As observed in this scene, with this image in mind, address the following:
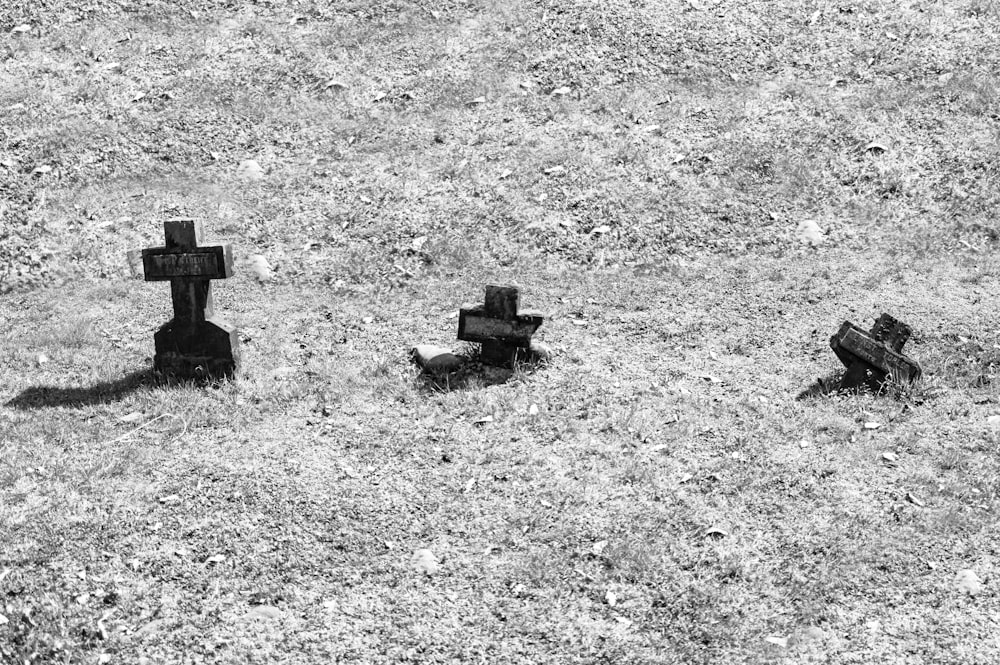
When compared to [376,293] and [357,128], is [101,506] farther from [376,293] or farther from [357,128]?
[357,128]

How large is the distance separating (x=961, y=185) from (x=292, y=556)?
425 inches

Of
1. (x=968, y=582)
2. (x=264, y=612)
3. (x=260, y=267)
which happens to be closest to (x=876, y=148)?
(x=260, y=267)

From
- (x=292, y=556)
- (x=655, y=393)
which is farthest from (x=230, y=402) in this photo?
(x=655, y=393)

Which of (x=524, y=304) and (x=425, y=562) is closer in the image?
(x=425, y=562)

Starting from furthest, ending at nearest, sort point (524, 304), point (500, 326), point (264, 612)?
point (524, 304) → point (500, 326) → point (264, 612)

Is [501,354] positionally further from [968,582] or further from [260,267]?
[968,582]

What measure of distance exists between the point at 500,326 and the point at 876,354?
3526 millimetres

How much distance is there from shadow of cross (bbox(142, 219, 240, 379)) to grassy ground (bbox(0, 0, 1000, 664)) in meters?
0.35

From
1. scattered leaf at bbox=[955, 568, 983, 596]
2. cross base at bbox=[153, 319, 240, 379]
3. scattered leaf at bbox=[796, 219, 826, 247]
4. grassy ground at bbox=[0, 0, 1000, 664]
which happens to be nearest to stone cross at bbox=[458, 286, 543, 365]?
grassy ground at bbox=[0, 0, 1000, 664]

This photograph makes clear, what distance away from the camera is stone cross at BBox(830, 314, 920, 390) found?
10.1m

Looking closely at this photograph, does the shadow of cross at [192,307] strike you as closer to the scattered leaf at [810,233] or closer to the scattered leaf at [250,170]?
the scattered leaf at [250,170]

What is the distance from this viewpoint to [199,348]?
10656mm

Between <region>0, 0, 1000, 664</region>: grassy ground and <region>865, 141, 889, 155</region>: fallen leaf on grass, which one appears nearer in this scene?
<region>0, 0, 1000, 664</region>: grassy ground

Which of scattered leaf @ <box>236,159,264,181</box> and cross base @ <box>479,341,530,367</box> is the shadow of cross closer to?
cross base @ <box>479,341,530,367</box>
